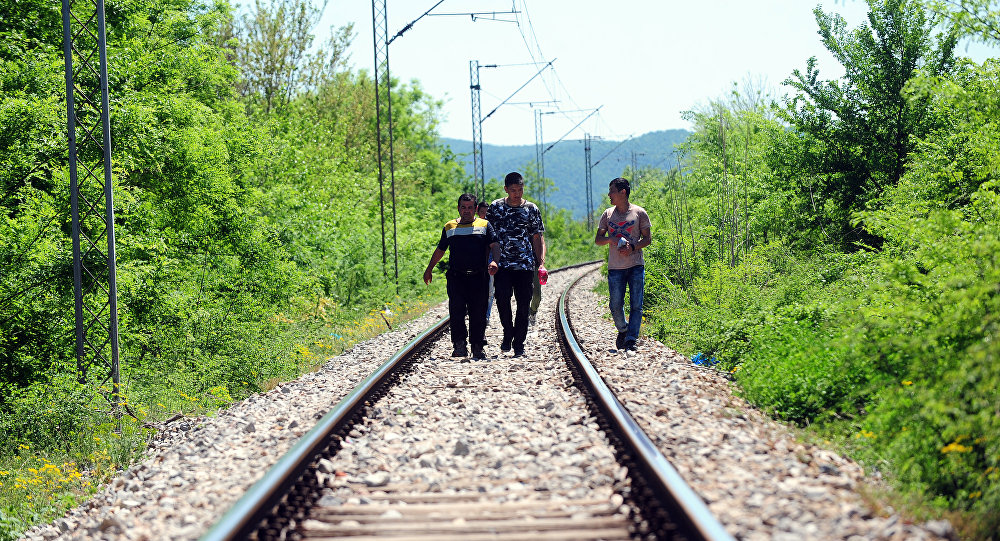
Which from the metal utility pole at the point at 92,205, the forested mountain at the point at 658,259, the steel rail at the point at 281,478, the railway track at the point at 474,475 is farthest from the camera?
the metal utility pole at the point at 92,205

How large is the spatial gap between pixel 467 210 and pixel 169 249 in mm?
11381

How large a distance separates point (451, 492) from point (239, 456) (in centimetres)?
203

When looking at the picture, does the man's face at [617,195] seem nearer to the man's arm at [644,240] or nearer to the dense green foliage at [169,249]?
the man's arm at [644,240]

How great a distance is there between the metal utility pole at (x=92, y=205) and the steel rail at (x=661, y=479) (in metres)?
5.65

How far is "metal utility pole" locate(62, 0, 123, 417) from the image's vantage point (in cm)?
891

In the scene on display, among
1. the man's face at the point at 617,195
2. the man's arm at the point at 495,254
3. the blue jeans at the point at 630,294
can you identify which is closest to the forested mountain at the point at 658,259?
the blue jeans at the point at 630,294

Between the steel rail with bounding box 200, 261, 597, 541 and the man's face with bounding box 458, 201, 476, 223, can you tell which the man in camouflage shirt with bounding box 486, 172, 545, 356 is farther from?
the steel rail with bounding box 200, 261, 597, 541

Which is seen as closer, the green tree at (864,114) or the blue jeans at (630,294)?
the blue jeans at (630,294)

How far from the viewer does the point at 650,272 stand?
16.0 m

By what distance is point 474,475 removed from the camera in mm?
4664

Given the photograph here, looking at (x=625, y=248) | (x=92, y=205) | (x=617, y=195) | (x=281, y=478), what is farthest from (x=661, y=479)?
(x=92, y=205)

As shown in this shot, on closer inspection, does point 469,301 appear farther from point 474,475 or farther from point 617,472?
point 617,472

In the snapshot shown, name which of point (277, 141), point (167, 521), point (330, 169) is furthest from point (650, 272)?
point (330, 169)

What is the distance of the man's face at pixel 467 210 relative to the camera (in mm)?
9367
